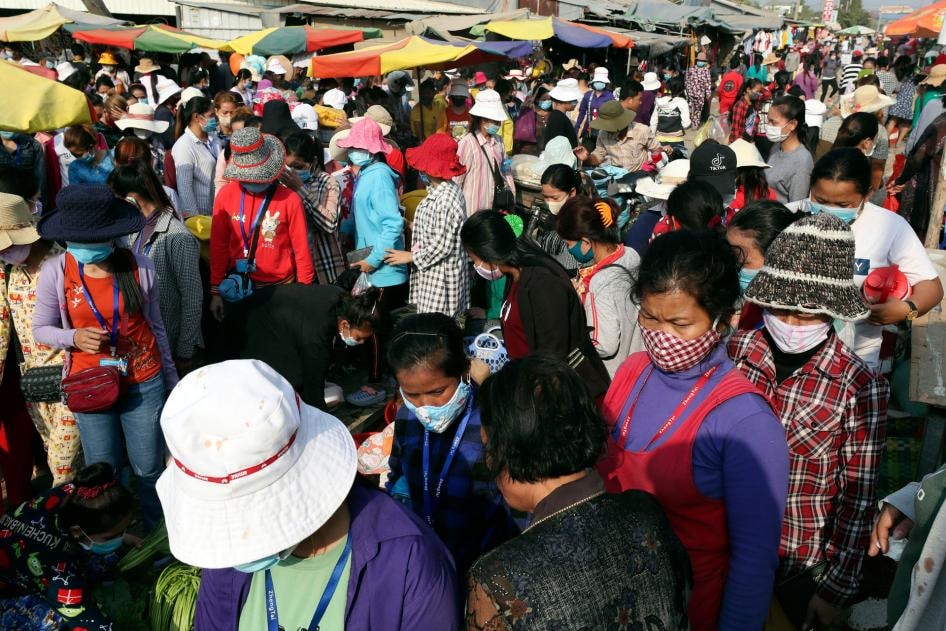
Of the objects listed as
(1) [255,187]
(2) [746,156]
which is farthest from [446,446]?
(2) [746,156]

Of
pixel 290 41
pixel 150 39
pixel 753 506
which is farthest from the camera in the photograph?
pixel 150 39

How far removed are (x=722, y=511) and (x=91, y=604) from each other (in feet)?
7.71

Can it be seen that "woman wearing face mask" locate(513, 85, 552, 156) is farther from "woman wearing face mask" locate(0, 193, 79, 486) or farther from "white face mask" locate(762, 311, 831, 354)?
"white face mask" locate(762, 311, 831, 354)

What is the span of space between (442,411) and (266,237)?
2.72m

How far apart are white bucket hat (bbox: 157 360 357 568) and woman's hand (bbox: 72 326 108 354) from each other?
1.95 m

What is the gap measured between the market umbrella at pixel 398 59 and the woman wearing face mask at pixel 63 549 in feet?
25.3

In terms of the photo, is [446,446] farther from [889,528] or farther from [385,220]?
[385,220]

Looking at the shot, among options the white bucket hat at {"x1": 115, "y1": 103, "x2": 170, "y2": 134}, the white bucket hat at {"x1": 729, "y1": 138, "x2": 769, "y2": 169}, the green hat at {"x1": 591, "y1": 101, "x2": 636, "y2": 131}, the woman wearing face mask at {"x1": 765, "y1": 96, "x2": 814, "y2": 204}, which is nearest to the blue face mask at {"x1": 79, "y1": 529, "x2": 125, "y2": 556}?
the white bucket hat at {"x1": 729, "y1": 138, "x2": 769, "y2": 169}

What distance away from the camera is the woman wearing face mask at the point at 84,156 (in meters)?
5.77

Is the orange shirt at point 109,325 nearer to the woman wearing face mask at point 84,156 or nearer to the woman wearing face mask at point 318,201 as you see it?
the woman wearing face mask at point 318,201

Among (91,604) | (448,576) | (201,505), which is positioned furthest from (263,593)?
(91,604)

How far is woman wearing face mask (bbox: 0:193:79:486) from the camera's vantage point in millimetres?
3461

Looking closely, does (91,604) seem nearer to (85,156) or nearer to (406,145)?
(85,156)

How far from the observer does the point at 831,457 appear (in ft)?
6.97
